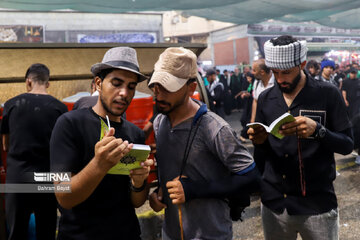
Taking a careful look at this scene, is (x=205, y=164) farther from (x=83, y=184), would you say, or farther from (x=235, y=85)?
(x=235, y=85)

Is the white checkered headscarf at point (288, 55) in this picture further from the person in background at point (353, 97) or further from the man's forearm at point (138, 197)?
the person in background at point (353, 97)

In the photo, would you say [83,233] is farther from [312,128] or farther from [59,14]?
[59,14]

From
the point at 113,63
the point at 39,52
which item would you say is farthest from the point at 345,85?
the point at 113,63

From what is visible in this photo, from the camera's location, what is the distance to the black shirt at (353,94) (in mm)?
6988

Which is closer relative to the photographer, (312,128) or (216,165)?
(216,165)

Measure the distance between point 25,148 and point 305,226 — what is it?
236 centimetres

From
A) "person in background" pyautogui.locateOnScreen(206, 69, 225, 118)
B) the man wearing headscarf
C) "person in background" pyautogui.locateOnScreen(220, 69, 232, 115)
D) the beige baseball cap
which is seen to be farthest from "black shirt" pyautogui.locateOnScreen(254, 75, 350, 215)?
"person in background" pyautogui.locateOnScreen(220, 69, 232, 115)

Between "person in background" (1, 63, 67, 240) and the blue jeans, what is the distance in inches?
80.6

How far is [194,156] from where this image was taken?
164cm

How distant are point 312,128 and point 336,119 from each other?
0.28 metres

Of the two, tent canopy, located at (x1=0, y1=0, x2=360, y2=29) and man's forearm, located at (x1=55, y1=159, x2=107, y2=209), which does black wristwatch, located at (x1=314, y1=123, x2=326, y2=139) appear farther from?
tent canopy, located at (x1=0, y1=0, x2=360, y2=29)

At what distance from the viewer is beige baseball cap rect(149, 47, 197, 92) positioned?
161cm

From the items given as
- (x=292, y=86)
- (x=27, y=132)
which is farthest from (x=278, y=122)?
(x=27, y=132)

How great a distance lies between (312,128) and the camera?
185cm
